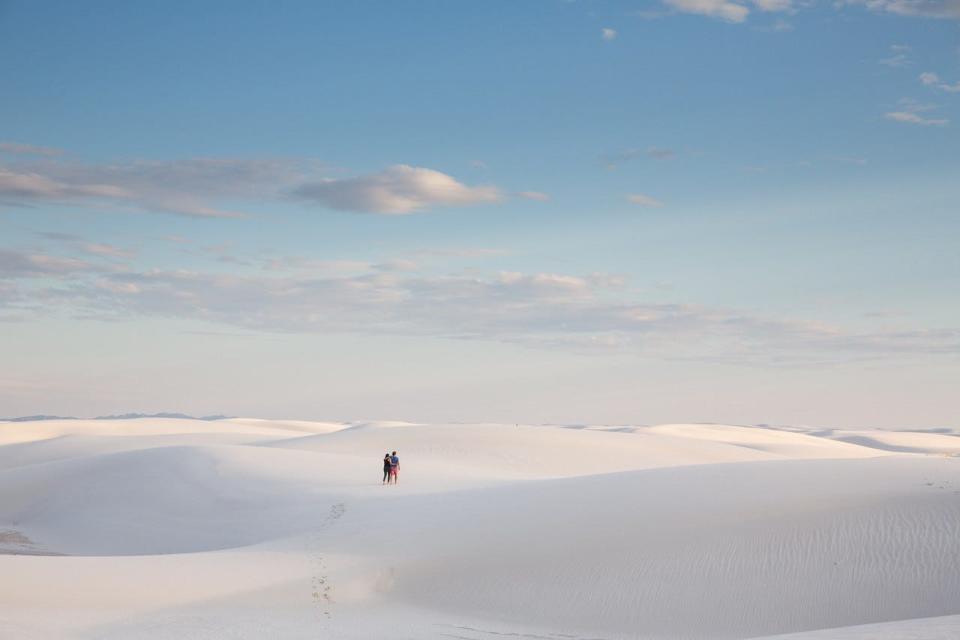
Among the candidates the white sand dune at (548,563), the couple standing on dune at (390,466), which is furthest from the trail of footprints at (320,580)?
the couple standing on dune at (390,466)

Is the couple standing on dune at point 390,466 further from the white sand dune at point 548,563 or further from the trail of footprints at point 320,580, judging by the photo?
the trail of footprints at point 320,580

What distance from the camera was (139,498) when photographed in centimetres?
3173

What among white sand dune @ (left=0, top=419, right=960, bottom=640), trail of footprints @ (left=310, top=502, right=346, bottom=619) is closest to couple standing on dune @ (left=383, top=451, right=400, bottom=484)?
white sand dune @ (left=0, top=419, right=960, bottom=640)

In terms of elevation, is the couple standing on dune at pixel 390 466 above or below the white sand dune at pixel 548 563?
above

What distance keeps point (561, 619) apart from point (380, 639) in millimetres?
3256

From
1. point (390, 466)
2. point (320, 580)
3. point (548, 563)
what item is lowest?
point (320, 580)

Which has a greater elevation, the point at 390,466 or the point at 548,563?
the point at 390,466

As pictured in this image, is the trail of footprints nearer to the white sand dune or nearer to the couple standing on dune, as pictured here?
the white sand dune

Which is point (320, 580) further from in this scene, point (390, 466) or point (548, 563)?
point (390, 466)

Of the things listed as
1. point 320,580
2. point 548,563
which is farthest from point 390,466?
point 548,563

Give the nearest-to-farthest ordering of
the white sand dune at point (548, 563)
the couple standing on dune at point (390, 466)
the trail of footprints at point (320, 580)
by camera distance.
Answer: the white sand dune at point (548, 563) < the trail of footprints at point (320, 580) < the couple standing on dune at point (390, 466)

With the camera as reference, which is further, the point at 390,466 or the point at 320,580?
the point at 390,466

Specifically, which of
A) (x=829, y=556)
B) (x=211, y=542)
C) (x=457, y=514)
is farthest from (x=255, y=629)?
(x=211, y=542)

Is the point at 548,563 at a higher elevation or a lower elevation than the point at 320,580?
higher
